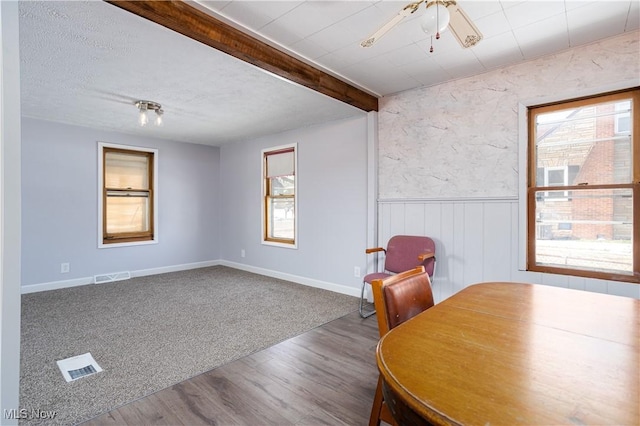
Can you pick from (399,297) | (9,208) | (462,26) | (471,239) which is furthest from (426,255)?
(9,208)

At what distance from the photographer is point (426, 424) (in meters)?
0.68

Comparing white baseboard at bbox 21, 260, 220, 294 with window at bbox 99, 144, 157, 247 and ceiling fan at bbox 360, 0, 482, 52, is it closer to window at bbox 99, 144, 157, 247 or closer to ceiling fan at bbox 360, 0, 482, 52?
window at bbox 99, 144, 157, 247

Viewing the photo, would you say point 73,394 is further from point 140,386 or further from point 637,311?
point 637,311

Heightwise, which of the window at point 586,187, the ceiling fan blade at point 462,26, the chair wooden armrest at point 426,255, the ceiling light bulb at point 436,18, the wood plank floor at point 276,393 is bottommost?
the wood plank floor at point 276,393

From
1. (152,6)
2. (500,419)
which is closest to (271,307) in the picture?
(152,6)

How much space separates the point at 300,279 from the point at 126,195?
314 centimetres

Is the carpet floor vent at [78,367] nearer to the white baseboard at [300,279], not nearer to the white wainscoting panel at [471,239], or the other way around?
the white baseboard at [300,279]

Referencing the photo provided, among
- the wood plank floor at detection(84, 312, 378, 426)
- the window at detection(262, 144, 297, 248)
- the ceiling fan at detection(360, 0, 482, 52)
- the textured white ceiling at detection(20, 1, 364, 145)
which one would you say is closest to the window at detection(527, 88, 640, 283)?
the ceiling fan at detection(360, 0, 482, 52)

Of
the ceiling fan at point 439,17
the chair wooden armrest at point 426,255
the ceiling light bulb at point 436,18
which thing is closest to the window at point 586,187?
the chair wooden armrest at point 426,255

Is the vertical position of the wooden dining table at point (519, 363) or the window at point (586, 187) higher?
the window at point (586, 187)

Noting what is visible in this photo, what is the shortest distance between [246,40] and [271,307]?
2670 mm

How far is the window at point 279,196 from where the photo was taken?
4895 millimetres

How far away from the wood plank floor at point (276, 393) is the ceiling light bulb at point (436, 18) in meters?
2.07

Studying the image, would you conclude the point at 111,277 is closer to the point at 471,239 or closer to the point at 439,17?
the point at 471,239
